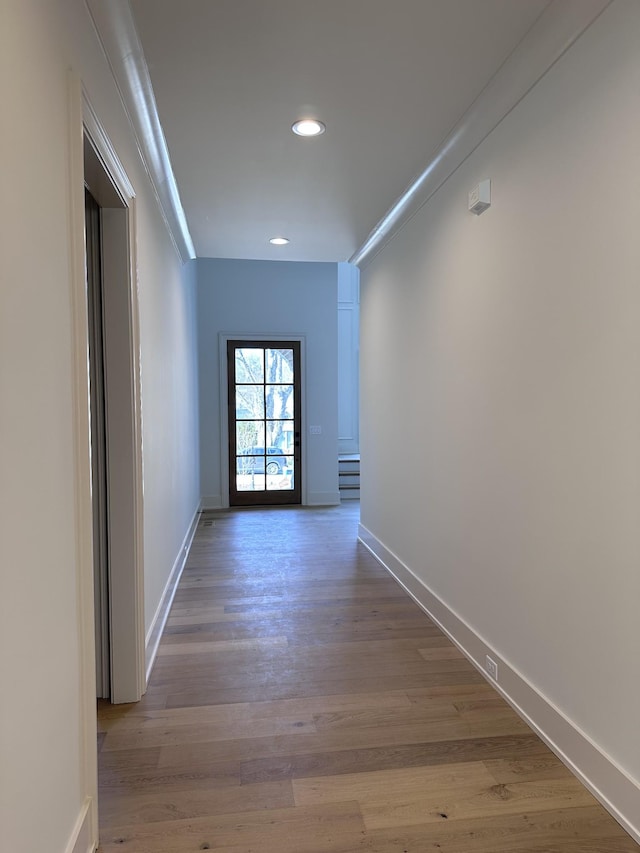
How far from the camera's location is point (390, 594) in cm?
378

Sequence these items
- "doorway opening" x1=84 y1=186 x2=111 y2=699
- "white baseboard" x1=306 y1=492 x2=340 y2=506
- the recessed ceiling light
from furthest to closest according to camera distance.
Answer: "white baseboard" x1=306 y1=492 x2=340 y2=506 → the recessed ceiling light → "doorway opening" x1=84 y1=186 x2=111 y2=699

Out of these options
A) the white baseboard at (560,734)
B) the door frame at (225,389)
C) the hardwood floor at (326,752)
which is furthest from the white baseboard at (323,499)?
the white baseboard at (560,734)

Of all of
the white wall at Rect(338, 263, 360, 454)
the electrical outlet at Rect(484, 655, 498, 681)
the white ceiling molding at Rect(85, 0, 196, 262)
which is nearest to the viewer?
the white ceiling molding at Rect(85, 0, 196, 262)

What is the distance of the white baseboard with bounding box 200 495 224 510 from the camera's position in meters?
6.84

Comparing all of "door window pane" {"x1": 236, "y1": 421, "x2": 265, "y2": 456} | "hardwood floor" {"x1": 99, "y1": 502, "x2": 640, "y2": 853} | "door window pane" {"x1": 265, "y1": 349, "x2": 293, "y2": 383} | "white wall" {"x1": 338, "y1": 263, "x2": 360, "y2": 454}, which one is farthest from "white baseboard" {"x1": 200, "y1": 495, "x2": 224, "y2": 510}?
"hardwood floor" {"x1": 99, "y1": 502, "x2": 640, "y2": 853}

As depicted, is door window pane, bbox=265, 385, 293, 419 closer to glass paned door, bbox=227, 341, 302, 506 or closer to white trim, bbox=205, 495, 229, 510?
glass paned door, bbox=227, 341, 302, 506

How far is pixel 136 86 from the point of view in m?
2.27

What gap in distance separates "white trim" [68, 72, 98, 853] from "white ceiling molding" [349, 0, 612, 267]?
1.57 metres

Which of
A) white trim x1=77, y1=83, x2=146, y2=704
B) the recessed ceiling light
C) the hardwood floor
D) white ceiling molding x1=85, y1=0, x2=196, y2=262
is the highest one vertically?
the recessed ceiling light

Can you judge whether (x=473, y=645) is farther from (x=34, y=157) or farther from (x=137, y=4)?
(x=137, y=4)

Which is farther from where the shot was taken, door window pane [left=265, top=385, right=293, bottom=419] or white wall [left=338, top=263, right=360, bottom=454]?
white wall [left=338, top=263, right=360, bottom=454]

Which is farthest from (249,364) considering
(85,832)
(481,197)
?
(85,832)

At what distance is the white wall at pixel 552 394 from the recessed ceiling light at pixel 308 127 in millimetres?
753

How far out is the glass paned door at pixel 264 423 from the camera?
6.92 m
